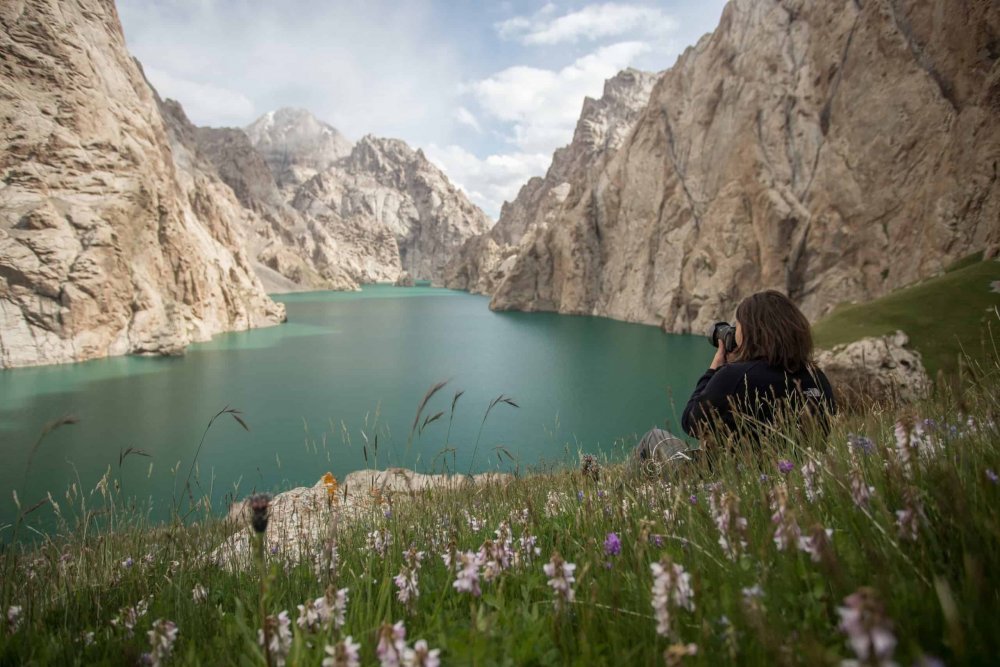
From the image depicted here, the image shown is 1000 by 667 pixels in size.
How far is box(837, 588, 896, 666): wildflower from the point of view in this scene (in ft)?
2.06

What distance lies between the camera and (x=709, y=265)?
48875 mm

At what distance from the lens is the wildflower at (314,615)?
161 centimetres

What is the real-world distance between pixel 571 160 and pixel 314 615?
15475 cm

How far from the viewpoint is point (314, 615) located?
1643 mm

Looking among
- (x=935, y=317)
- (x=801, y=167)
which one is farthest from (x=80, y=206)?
(x=801, y=167)

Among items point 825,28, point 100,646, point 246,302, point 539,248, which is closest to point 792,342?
point 100,646

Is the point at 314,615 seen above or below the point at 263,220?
below

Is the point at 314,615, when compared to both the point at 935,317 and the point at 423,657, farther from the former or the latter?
the point at 935,317

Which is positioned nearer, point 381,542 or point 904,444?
point 904,444

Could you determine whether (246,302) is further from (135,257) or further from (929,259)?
(929,259)

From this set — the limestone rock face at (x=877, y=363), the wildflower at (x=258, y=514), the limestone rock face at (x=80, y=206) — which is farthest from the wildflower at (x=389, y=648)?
the limestone rock face at (x=80, y=206)

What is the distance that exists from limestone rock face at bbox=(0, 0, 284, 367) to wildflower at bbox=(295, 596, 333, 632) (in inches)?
1620

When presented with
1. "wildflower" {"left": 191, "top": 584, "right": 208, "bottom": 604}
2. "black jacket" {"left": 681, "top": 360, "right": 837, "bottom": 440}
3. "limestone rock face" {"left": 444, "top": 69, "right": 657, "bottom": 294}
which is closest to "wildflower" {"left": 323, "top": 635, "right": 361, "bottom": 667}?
"wildflower" {"left": 191, "top": 584, "right": 208, "bottom": 604}

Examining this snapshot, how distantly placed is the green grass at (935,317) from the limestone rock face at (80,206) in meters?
40.5
